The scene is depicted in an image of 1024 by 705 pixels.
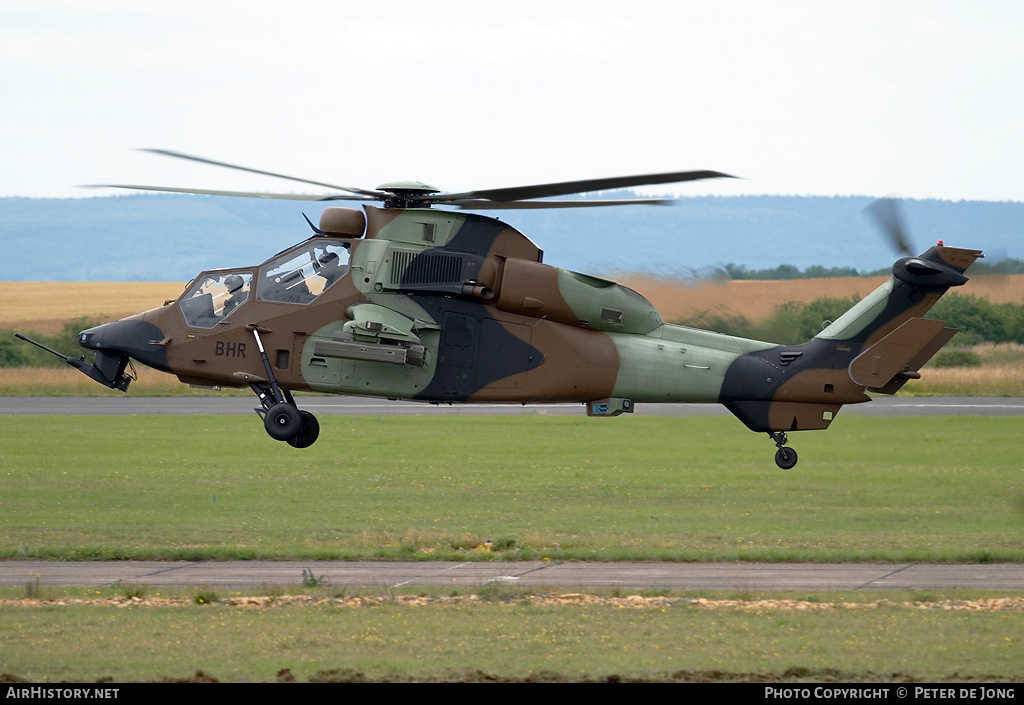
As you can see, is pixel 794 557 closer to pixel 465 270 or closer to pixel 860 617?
pixel 860 617

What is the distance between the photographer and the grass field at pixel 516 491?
29844 millimetres

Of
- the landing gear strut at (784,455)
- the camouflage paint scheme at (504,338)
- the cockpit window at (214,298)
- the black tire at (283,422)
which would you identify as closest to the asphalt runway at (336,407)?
the landing gear strut at (784,455)

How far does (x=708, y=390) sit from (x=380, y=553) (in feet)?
40.4

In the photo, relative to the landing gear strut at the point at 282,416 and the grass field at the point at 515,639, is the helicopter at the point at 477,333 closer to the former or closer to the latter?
the landing gear strut at the point at 282,416

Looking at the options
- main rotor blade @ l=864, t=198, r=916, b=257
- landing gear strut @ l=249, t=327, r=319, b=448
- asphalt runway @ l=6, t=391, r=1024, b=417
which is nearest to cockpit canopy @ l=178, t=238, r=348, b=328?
landing gear strut @ l=249, t=327, r=319, b=448

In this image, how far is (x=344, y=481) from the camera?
1510 inches

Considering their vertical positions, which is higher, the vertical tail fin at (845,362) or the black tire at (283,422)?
the vertical tail fin at (845,362)

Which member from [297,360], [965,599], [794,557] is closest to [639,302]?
[297,360]

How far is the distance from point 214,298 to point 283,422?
2584 mm

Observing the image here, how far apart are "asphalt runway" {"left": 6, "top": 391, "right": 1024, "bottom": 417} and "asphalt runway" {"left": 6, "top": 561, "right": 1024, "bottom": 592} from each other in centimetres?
2322

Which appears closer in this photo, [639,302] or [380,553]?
[639,302]

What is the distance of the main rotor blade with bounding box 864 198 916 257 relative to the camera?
1950 centimetres

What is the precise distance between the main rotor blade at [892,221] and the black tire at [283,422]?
32.4 feet

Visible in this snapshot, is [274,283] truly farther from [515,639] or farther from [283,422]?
[515,639]
